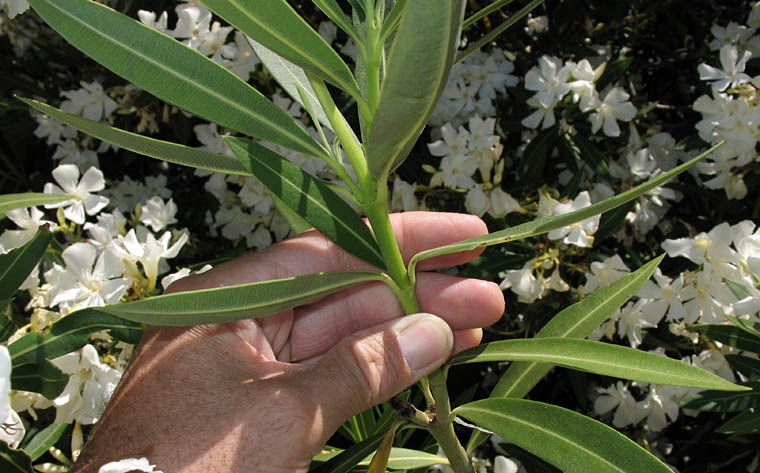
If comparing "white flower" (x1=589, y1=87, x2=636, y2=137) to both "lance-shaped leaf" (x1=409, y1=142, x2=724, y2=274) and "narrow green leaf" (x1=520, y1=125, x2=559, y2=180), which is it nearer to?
"narrow green leaf" (x1=520, y1=125, x2=559, y2=180)

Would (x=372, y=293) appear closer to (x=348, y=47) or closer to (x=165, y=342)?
(x=165, y=342)

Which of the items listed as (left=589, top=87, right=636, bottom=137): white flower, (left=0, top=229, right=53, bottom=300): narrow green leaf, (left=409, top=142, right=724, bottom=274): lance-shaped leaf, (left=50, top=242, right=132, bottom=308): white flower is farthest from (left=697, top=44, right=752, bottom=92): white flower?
(left=0, top=229, right=53, bottom=300): narrow green leaf

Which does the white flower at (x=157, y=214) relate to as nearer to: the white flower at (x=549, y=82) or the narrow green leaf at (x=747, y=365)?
the white flower at (x=549, y=82)

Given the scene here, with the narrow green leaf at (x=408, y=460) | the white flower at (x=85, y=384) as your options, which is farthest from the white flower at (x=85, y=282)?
the narrow green leaf at (x=408, y=460)

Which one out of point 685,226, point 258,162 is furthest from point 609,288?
point 685,226

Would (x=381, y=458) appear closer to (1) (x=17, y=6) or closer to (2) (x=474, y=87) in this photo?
(1) (x=17, y=6)

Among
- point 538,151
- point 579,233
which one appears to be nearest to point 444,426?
point 579,233

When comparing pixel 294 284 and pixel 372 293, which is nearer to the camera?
pixel 294 284

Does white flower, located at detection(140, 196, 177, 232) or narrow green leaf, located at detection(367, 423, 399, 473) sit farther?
white flower, located at detection(140, 196, 177, 232)
